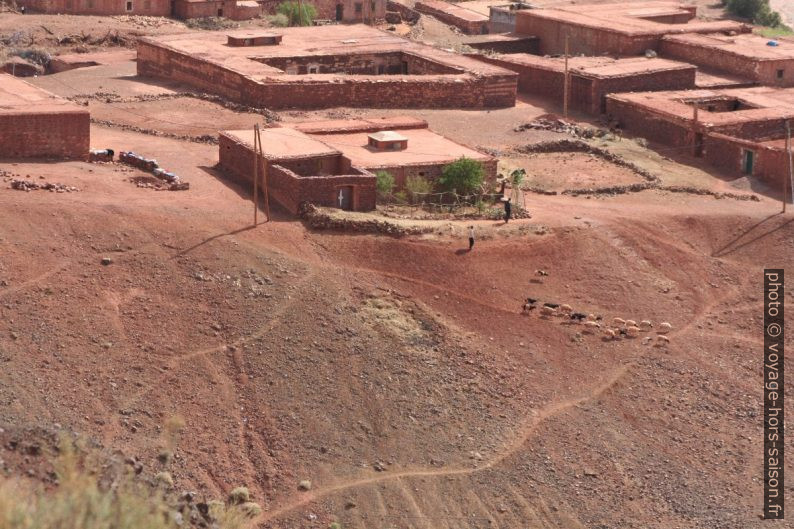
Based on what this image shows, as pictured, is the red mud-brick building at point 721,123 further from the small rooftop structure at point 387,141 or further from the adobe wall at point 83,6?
the adobe wall at point 83,6

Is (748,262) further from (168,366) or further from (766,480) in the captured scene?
(168,366)

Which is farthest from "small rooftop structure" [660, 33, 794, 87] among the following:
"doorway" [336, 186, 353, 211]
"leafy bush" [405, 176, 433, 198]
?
"doorway" [336, 186, 353, 211]

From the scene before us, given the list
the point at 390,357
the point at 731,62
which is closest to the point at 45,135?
the point at 390,357

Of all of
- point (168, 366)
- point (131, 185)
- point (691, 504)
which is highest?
point (131, 185)

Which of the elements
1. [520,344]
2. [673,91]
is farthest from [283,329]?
[673,91]

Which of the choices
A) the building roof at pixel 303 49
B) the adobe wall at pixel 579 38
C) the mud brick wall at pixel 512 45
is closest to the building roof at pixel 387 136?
the building roof at pixel 303 49

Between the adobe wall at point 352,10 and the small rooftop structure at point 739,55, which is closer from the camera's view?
the small rooftop structure at point 739,55

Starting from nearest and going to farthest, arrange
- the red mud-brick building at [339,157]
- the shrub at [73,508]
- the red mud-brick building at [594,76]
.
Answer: the shrub at [73,508] < the red mud-brick building at [339,157] < the red mud-brick building at [594,76]
